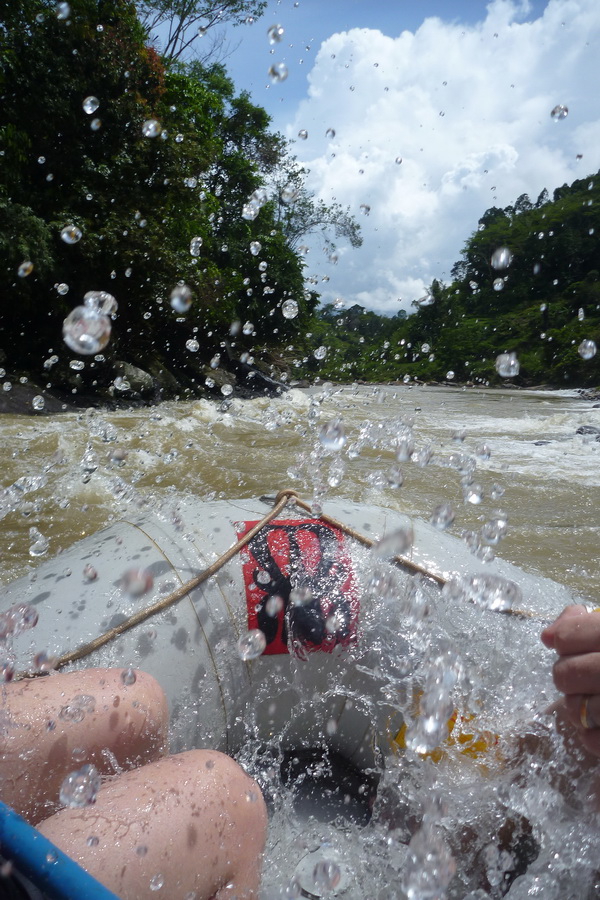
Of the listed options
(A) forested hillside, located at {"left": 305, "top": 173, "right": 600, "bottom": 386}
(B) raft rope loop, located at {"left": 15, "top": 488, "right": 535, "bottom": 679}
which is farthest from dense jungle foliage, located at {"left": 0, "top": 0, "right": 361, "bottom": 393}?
(A) forested hillside, located at {"left": 305, "top": 173, "right": 600, "bottom": 386}

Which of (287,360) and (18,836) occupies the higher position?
(287,360)

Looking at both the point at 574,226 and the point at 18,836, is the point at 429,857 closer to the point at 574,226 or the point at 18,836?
the point at 18,836

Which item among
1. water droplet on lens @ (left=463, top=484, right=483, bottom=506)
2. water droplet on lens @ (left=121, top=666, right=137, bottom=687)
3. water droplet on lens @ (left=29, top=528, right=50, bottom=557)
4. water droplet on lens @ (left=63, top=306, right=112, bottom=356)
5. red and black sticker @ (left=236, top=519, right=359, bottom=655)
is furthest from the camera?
water droplet on lens @ (left=463, top=484, right=483, bottom=506)

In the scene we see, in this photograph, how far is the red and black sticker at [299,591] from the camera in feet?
5.68

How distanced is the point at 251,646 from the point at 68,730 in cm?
58

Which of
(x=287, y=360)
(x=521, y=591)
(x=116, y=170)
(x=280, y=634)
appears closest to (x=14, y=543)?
(x=280, y=634)

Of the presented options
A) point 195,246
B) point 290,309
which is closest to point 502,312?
point 195,246

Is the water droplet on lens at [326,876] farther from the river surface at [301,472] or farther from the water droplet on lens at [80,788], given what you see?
the river surface at [301,472]

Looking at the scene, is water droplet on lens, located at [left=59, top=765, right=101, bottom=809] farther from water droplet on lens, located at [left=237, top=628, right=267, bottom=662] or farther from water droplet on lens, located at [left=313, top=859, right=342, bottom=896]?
water droplet on lens, located at [left=313, top=859, right=342, bottom=896]

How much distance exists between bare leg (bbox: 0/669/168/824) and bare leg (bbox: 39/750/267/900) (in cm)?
12

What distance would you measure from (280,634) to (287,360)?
2137 cm

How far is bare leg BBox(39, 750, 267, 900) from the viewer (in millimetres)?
1022

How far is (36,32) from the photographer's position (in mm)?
10422

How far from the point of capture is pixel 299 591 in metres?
1.76
